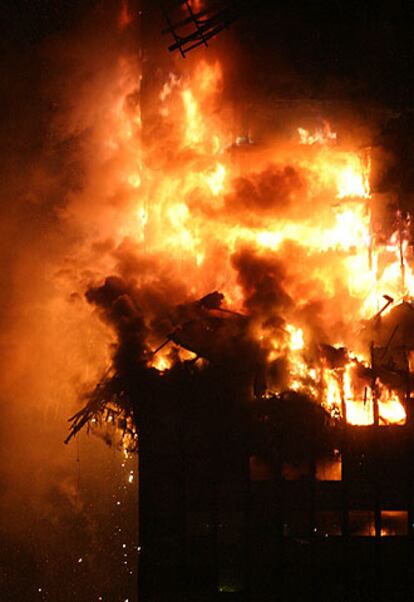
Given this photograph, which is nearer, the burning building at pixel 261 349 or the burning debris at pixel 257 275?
Answer: the burning building at pixel 261 349

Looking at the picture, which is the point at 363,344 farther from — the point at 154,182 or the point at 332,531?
the point at 154,182

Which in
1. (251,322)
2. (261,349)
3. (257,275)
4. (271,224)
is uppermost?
(271,224)

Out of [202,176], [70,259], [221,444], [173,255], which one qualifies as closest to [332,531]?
[221,444]

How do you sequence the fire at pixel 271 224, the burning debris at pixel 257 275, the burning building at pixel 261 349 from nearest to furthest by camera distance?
the burning building at pixel 261 349 → the burning debris at pixel 257 275 → the fire at pixel 271 224

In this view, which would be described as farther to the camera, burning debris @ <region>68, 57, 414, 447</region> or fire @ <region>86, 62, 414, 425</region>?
fire @ <region>86, 62, 414, 425</region>

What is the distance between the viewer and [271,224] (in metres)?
25.0

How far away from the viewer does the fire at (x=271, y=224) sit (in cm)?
2436

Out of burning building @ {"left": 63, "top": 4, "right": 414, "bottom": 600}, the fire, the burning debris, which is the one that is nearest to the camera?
burning building @ {"left": 63, "top": 4, "right": 414, "bottom": 600}

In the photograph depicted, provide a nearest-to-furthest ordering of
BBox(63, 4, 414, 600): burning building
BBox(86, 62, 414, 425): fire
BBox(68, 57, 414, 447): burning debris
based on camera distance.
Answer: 1. BBox(63, 4, 414, 600): burning building
2. BBox(68, 57, 414, 447): burning debris
3. BBox(86, 62, 414, 425): fire

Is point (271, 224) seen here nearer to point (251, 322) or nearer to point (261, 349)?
point (251, 322)

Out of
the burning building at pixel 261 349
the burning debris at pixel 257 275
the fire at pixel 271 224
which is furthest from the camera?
the fire at pixel 271 224

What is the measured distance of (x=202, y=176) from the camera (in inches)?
1009

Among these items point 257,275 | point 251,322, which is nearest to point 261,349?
Result: point 251,322

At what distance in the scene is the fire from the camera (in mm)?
24359
